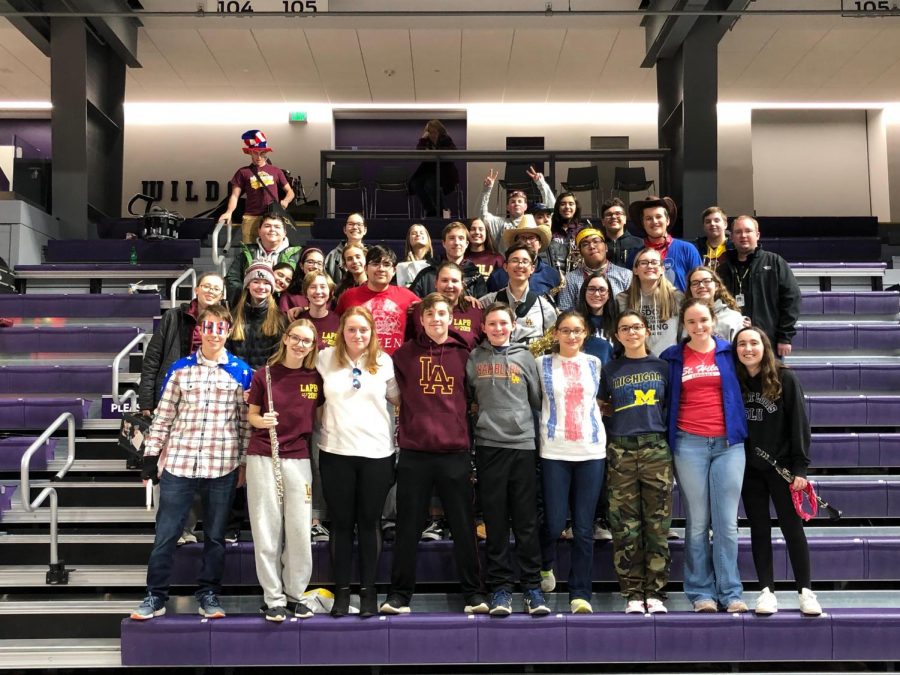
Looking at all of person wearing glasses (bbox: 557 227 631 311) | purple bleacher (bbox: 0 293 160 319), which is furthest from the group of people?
purple bleacher (bbox: 0 293 160 319)

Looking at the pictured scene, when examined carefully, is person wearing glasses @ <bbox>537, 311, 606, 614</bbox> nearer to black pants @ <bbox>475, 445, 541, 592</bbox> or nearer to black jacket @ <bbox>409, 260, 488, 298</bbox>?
black pants @ <bbox>475, 445, 541, 592</bbox>

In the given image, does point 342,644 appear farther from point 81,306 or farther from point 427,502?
point 81,306

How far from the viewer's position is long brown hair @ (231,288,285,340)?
4703 mm

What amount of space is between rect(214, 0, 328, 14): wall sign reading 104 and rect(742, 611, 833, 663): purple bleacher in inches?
308

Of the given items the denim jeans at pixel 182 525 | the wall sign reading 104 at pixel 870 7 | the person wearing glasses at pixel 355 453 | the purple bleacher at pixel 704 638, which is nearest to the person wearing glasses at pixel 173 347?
the denim jeans at pixel 182 525

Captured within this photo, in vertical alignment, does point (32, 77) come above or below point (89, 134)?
above

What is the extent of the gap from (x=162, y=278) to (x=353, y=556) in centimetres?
476

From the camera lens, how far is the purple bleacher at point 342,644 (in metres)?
4.12

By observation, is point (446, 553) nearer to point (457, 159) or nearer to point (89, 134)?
point (457, 159)

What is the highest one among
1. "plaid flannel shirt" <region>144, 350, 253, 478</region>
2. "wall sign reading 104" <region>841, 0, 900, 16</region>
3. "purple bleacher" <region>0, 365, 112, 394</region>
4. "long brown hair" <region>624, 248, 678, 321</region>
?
"wall sign reading 104" <region>841, 0, 900, 16</region>

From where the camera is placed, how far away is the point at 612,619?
4.16 m

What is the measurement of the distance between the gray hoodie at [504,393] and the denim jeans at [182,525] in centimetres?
123

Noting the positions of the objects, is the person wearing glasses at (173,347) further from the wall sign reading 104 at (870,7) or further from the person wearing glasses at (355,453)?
the wall sign reading 104 at (870,7)

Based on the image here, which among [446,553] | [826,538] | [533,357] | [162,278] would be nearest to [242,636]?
[446,553]
